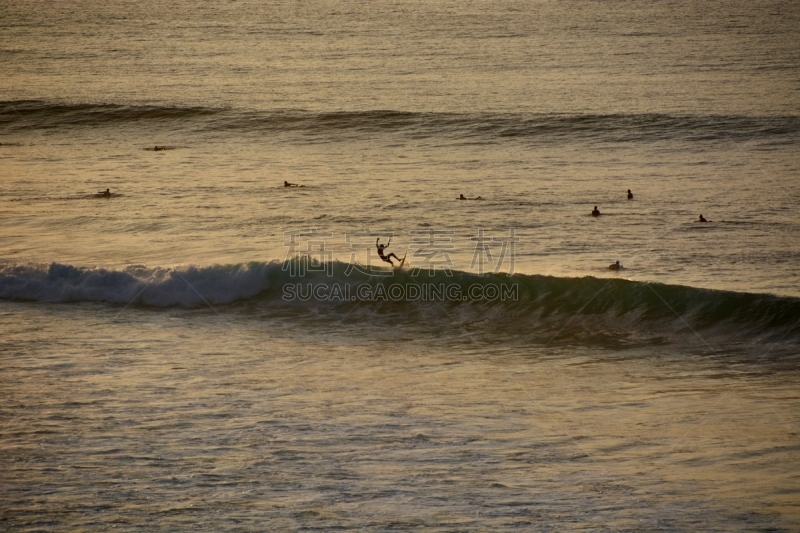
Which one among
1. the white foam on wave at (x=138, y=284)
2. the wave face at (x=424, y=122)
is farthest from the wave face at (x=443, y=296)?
the wave face at (x=424, y=122)

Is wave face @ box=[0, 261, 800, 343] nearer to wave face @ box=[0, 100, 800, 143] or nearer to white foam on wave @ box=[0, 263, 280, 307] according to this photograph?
white foam on wave @ box=[0, 263, 280, 307]

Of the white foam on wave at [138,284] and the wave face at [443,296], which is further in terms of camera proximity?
the white foam on wave at [138,284]

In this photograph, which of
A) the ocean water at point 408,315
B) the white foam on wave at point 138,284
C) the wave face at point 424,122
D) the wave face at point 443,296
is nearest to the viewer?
the ocean water at point 408,315

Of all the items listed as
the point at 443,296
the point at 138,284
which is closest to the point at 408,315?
the point at 443,296

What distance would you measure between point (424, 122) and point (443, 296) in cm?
1758

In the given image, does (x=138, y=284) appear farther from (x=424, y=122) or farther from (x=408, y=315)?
(x=424, y=122)

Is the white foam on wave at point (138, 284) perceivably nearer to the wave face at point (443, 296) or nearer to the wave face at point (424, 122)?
the wave face at point (443, 296)

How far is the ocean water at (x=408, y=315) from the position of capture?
8.56 meters

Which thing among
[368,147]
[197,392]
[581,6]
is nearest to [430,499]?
[197,392]

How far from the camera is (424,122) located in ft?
106

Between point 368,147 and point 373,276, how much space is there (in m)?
13.6

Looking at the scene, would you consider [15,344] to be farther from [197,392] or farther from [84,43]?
[84,43]

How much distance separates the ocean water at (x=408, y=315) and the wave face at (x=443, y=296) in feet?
0.17

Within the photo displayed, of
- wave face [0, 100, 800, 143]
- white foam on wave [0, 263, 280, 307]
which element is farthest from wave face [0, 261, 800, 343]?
wave face [0, 100, 800, 143]
